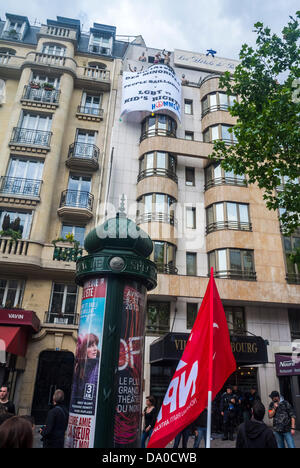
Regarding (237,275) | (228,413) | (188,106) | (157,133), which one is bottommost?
(228,413)

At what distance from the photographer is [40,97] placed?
73.6 ft

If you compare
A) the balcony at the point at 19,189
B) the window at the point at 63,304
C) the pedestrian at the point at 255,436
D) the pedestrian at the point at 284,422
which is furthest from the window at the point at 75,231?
the pedestrian at the point at 255,436

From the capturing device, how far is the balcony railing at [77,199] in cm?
1992

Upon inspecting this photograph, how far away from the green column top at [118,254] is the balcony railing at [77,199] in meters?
13.0

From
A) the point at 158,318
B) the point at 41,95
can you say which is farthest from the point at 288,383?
the point at 41,95

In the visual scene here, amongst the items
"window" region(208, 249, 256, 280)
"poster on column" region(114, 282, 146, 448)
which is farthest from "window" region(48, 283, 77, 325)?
"poster on column" region(114, 282, 146, 448)

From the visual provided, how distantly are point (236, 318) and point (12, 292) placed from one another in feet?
41.3

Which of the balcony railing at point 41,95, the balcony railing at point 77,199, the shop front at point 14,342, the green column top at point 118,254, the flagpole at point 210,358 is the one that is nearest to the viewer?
the flagpole at point 210,358

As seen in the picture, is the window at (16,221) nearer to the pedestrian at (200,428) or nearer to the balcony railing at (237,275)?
the balcony railing at (237,275)

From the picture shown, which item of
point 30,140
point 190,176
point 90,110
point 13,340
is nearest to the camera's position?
point 13,340

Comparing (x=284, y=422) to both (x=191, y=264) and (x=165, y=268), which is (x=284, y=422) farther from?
(x=191, y=264)

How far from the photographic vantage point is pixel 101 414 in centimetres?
559

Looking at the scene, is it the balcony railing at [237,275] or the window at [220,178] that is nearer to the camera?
the balcony railing at [237,275]

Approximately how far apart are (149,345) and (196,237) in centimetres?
725
